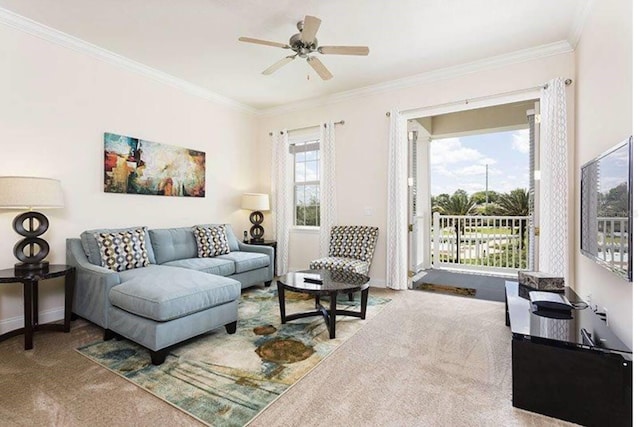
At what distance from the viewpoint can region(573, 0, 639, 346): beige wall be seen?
1.83 m

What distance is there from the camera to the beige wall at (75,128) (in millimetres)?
2879

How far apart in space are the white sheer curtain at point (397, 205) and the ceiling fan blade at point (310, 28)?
1999 mm

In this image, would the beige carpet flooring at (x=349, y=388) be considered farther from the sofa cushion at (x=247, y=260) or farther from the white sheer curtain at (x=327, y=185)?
the white sheer curtain at (x=327, y=185)

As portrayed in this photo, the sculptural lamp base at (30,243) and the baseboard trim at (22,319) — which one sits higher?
the sculptural lamp base at (30,243)

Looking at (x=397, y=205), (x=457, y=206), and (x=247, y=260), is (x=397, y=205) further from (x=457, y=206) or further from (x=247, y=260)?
(x=457, y=206)

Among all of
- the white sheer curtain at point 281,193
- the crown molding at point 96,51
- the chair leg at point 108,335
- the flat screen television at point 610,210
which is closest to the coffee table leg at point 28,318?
the chair leg at point 108,335

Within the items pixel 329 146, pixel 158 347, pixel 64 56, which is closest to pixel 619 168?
pixel 158 347

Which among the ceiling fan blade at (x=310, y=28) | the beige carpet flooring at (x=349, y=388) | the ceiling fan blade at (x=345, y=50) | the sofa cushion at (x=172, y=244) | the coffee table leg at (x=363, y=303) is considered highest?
the ceiling fan blade at (x=310, y=28)

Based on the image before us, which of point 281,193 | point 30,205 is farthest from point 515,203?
point 30,205

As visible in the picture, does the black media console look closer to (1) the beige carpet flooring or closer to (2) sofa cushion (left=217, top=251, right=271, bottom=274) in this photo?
(1) the beige carpet flooring

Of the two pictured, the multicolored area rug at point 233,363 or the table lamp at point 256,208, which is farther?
the table lamp at point 256,208

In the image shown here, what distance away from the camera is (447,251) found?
6.25 meters

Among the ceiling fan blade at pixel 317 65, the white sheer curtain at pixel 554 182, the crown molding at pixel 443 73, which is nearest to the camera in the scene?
the ceiling fan blade at pixel 317 65

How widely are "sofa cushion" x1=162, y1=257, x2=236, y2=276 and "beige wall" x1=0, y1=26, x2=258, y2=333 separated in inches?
31.4
